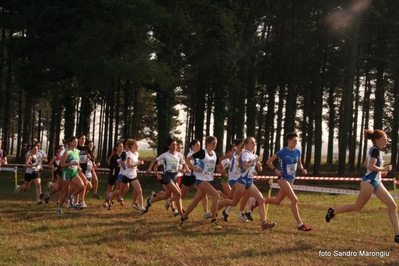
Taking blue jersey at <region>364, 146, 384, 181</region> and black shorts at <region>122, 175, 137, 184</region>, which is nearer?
blue jersey at <region>364, 146, 384, 181</region>

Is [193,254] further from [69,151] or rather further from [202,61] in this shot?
[202,61]

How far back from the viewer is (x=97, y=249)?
7688 mm

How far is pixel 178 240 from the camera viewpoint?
8.39 meters

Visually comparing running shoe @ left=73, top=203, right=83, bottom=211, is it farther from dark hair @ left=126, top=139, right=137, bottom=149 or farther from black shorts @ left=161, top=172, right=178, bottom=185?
black shorts @ left=161, top=172, right=178, bottom=185

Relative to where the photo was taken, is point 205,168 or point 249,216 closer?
point 205,168

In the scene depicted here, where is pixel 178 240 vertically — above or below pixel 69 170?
below

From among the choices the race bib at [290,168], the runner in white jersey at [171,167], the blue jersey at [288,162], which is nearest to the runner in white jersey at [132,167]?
the runner in white jersey at [171,167]

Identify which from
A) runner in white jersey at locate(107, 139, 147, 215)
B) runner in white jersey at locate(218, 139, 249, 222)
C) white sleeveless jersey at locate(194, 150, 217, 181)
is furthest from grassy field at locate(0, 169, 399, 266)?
white sleeveless jersey at locate(194, 150, 217, 181)

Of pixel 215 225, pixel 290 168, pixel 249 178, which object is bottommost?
pixel 215 225

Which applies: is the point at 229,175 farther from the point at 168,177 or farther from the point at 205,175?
the point at 168,177

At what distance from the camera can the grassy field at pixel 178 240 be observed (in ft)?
23.2

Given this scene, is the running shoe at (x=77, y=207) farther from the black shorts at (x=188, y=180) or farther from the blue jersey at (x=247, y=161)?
the blue jersey at (x=247, y=161)

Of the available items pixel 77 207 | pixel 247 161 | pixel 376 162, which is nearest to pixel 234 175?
pixel 247 161

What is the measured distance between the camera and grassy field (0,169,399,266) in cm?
707
